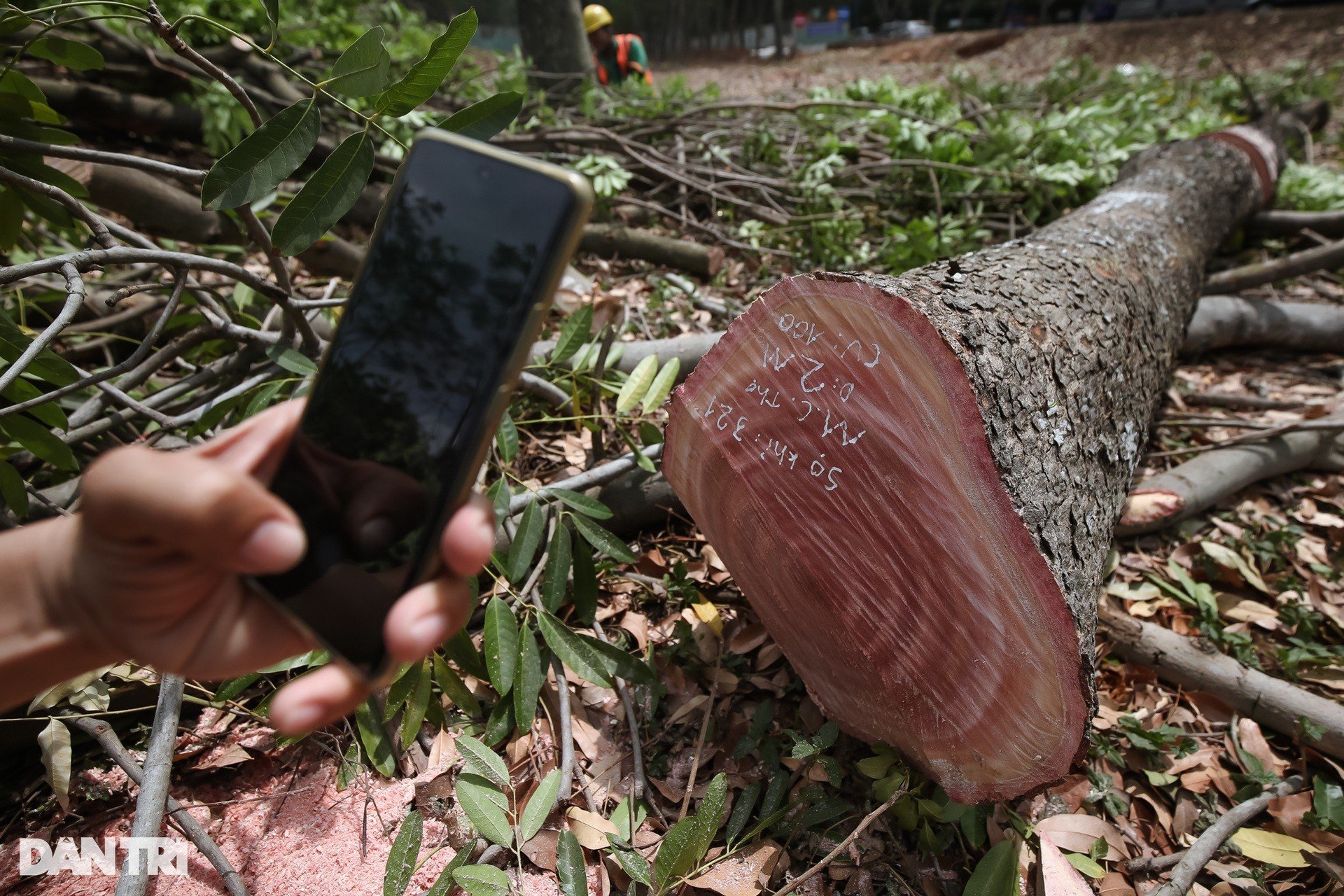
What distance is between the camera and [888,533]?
4.39 feet

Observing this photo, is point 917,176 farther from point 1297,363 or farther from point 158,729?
point 158,729

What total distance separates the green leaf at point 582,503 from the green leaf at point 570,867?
2.40 feet

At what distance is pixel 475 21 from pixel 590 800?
5.74 feet

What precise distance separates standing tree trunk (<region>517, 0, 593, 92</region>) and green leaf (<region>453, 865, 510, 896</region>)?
6536 mm

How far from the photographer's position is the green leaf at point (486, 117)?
4.75ft

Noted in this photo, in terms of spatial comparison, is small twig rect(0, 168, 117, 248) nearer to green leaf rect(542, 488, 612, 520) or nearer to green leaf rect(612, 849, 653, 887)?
green leaf rect(542, 488, 612, 520)

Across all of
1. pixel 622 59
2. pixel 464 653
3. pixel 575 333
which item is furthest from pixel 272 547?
pixel 622 59

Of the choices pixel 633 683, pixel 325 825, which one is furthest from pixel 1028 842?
pixel 325 825

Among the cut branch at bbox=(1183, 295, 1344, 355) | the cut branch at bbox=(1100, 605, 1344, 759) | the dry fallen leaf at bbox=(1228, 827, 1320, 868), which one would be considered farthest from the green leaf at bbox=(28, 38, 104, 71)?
the cut branch at bbox=(1183, 295, 1344, 355)

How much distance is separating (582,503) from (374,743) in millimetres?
744

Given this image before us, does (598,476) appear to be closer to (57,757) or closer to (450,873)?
(450,873)

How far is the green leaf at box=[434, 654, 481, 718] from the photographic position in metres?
1.65

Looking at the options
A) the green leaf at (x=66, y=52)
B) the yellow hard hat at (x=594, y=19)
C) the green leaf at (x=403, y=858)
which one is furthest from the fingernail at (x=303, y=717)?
the yellow hard hat at (x=594, y=19)

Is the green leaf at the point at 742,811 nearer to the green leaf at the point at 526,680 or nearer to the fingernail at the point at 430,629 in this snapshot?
the green leaf at the point at 526,680
